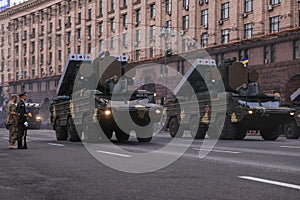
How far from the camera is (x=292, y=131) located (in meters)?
22.8

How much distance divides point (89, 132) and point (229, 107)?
18.6 feet

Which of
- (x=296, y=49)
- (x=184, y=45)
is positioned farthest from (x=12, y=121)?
(x=184, y=45)

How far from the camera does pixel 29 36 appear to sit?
79938 mm

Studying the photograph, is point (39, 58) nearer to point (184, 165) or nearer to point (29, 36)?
point (29, 36)

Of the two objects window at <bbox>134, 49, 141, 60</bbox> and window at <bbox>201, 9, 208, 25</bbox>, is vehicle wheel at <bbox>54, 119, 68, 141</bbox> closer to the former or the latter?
window at <bbox>201, 9, 208, 25</bbox>

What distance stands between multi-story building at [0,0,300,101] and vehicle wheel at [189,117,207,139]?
16191 millimetres

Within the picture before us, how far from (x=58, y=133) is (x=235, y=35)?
84.7ft

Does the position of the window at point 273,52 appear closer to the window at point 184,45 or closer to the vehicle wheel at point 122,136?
the window at point 184,45

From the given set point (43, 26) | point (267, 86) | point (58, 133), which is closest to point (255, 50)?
point (267, 86)

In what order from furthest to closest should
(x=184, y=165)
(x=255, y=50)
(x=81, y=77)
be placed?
(x=255, y=50)
(x=81, y=77)
(x=184, y=165)

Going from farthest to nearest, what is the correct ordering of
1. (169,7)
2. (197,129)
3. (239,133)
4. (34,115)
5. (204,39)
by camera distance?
(169,7), (204,39), (34,115), (197,129), (239,133)

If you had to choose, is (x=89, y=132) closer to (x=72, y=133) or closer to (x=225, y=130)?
(x=72, y=133)

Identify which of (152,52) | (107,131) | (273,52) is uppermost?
(152,52)

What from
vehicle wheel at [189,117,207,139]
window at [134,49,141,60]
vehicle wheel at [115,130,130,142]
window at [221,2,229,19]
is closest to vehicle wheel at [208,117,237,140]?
vehicle wheel at [189,117,207,139]
